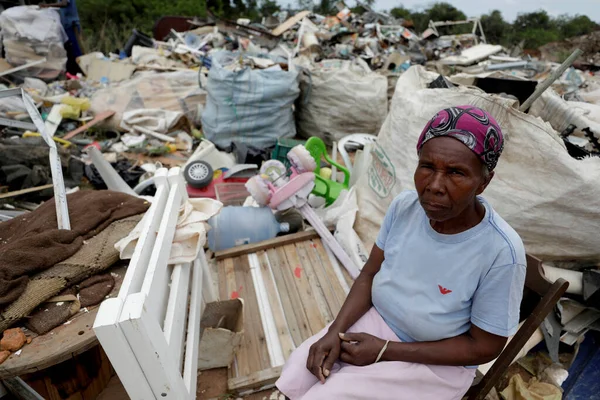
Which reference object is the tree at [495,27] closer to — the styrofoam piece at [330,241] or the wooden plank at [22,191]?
the styrofoam piece at [330,241]

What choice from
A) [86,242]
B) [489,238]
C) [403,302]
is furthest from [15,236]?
[489,238]

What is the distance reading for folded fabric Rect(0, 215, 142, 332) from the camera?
1.18 meters

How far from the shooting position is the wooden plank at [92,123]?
14.3 feet

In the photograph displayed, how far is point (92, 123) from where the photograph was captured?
4523 mm

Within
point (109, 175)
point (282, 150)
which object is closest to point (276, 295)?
point (282, 150)

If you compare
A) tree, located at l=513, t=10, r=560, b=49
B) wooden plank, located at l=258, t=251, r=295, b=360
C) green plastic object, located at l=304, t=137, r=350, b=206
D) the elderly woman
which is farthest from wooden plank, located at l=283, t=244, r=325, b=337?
tree, located at l=513, t=10, r=560, b=49

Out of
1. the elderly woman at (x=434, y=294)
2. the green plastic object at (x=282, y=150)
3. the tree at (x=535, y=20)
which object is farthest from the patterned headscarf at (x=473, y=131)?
the tree at (x=535, y=20)

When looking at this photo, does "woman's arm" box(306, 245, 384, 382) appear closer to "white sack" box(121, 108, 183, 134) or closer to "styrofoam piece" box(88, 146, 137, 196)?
"styrofoam piece" box(88, 146, 137, 196)

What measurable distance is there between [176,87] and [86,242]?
4078mm

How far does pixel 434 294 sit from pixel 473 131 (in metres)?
0.51

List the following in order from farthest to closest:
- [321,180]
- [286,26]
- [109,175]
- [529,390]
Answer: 1. [286,26]
2. [109,175]
3. [321,180]
4. [529,390]

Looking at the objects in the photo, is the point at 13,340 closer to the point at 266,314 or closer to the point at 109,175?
the point at 266,314

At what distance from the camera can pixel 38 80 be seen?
5.41 meters

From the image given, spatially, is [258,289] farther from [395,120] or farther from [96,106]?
[96,106]
